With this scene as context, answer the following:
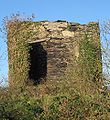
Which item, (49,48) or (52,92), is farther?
(49,48)

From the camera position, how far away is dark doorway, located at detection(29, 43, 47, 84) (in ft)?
70.5

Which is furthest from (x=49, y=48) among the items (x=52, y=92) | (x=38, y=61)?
(x=52, y=92)

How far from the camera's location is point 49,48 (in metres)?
21.7

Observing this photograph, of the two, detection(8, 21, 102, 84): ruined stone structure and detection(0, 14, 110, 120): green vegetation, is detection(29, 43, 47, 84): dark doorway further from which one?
detection(0, 14, 110, 120): green vegetation

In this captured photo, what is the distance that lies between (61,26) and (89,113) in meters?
11.6

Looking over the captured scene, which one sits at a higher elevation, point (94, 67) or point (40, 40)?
point (40, 40)

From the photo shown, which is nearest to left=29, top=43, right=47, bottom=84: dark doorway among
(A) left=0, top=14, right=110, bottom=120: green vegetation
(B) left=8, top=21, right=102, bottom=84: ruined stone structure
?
(B) left=8, top=21, right=102, bottom=84: ruined stone structure

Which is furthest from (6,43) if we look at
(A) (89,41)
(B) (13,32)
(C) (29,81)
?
(A) (89,41)

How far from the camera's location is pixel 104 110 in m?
11.7

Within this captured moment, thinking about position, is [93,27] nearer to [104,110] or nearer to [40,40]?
[40,40]

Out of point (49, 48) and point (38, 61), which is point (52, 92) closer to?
point (38, 61)

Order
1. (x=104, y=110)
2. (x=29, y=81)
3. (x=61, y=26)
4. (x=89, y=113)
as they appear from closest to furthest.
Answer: (x=89, y=113) < (x=104, y=110) < (x=29, y=81) < (x=61, y=26)

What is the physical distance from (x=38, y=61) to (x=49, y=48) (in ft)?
3.19

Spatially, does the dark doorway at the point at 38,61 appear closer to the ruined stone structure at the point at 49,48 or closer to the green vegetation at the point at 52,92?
the ruined stone structure at the point at 49,48
